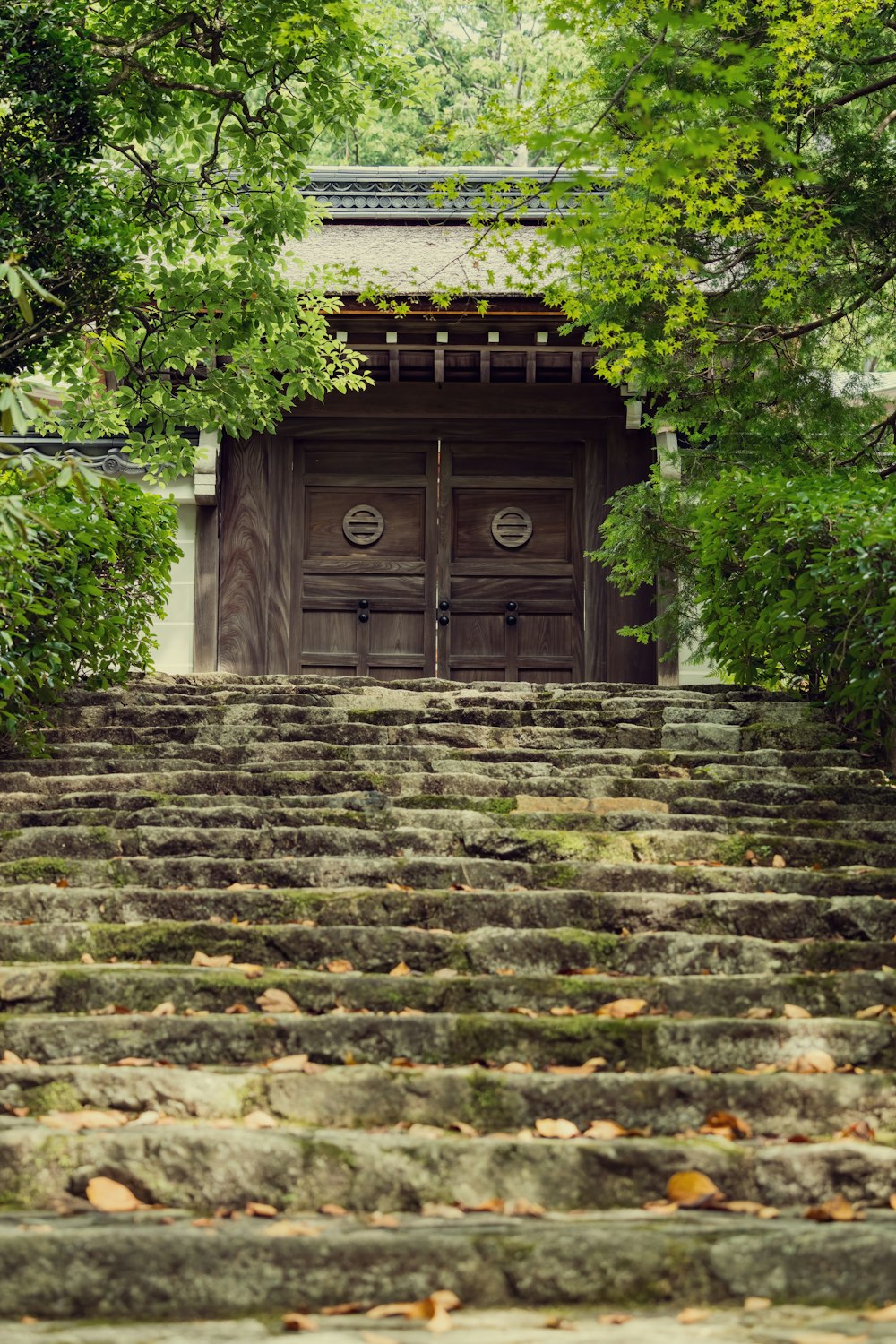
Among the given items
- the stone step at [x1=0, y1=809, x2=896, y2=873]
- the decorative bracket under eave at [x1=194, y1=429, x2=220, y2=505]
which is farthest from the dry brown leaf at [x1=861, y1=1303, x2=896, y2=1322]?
the decorative bracket under eave at [x1=194, y1=429, x2=220, y2=505]

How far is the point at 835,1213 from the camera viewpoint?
3076mm

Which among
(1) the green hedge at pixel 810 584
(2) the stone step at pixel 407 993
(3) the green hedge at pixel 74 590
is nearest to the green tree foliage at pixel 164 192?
(3) the green hedge at pixel 74 590

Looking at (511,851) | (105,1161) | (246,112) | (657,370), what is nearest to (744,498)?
(657,370)

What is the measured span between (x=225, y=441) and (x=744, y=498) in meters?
6.06

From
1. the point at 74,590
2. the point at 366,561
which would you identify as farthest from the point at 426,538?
the point at 74,590

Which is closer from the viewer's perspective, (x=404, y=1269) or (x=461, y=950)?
(x=404, y=1269)

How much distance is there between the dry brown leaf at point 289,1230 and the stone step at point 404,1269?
0.02 m

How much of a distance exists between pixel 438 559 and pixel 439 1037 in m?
8.81

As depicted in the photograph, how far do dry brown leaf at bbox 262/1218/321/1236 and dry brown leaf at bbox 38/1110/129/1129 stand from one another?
1.91 ft

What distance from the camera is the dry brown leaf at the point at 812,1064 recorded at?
3.76 meters

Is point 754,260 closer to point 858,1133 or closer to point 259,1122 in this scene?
point 858,1133

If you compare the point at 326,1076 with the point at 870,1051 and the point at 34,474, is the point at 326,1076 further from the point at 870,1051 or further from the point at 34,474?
the point at 34,474

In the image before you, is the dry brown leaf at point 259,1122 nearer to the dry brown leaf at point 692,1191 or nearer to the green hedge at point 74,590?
the dry brown leaf at point 692,1191

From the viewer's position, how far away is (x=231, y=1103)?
351cm
